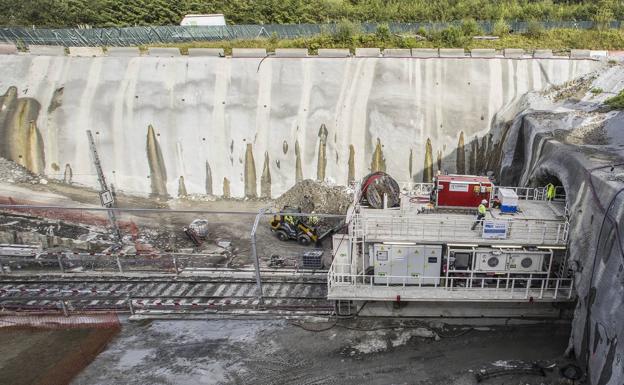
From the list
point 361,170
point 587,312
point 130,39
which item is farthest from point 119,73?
point 587,312

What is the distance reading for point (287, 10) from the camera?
A: 125 ft

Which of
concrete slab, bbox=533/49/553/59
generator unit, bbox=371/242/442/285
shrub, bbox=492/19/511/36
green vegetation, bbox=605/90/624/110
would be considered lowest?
generator unit, bbox=371/242/442/285

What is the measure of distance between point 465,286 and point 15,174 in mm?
25861

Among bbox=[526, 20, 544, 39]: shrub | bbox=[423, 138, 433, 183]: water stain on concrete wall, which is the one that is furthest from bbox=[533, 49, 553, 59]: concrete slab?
bbox=[423, 138, 433, 183]: water stain on concrete wall

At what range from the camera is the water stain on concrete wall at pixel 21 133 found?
2594cm

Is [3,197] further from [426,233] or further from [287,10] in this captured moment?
[287,10]

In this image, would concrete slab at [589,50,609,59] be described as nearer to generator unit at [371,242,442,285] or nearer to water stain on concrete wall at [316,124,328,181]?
water stain on concrete wall at [316,124,328,181]

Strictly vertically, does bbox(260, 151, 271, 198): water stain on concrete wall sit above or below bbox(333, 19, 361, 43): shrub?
below

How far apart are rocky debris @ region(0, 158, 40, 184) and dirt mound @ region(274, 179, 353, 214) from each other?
48.9 feet

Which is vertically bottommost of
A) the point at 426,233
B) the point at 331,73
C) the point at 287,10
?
the point at 426,233

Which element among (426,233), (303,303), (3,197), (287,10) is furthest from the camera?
(287,10)

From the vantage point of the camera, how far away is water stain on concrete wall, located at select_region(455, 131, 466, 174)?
83.5 feet

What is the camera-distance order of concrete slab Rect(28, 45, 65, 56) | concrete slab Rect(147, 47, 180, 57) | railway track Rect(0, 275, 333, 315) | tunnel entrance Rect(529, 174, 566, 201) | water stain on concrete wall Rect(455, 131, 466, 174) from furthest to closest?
concrete slab Rect(28, 45, 65, 56) → concrete slab Rect(147, 47, 180, 57) → water stain on concrete wall Rect(455, 131, 466, 174) → tunnel entrance Rect(529, 174, 566, 201) → railway track Rect(0, 275, 333, 315)

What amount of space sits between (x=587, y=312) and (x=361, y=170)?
15.4 m
